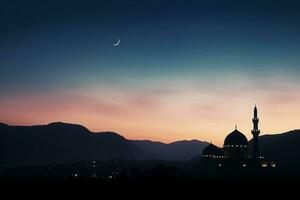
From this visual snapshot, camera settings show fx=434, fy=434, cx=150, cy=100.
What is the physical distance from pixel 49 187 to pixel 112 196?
1540 millimetres

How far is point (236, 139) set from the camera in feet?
424

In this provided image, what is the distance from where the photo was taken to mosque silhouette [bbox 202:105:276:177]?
386 feet

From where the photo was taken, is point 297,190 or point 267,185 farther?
point 267,185

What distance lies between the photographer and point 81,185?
10.2 meters

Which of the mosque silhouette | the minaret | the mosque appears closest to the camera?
the mosque silhouette

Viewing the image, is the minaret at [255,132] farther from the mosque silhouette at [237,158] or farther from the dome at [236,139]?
the dome at [236,139]

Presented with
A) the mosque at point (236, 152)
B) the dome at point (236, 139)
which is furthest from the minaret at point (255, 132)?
the dome at point (236, 139)

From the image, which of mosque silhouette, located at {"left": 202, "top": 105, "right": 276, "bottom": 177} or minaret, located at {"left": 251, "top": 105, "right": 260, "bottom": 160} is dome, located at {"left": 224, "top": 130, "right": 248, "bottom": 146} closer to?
mosque silhouette, located at {"left": 202, "top": 105, "right": 276, "bottom": 177}

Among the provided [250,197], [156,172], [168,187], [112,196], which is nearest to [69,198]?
[112,196]

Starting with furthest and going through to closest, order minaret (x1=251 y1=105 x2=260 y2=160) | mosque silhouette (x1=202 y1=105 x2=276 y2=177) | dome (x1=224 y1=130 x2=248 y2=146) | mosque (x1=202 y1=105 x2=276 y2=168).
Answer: dome (x1=224 y1=130 x2=248 y2=146) → mosque (x1=202 y1=105 x2=276 y2=168) → minaret (x1=251 y1=105 x2=260 y2=160) → mosque silhouette (x1=202 y1=105 x2=276 y2=177)

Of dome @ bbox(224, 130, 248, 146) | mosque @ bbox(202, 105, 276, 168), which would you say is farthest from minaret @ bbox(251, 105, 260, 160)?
dome @ bbox(224, 130, 248, 146)

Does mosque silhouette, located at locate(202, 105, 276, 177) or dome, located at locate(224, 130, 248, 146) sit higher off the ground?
dome, located at locate(224, 130, 248, 146)

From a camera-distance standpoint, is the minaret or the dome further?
the dome

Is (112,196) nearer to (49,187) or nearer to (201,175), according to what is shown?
(49,187)
